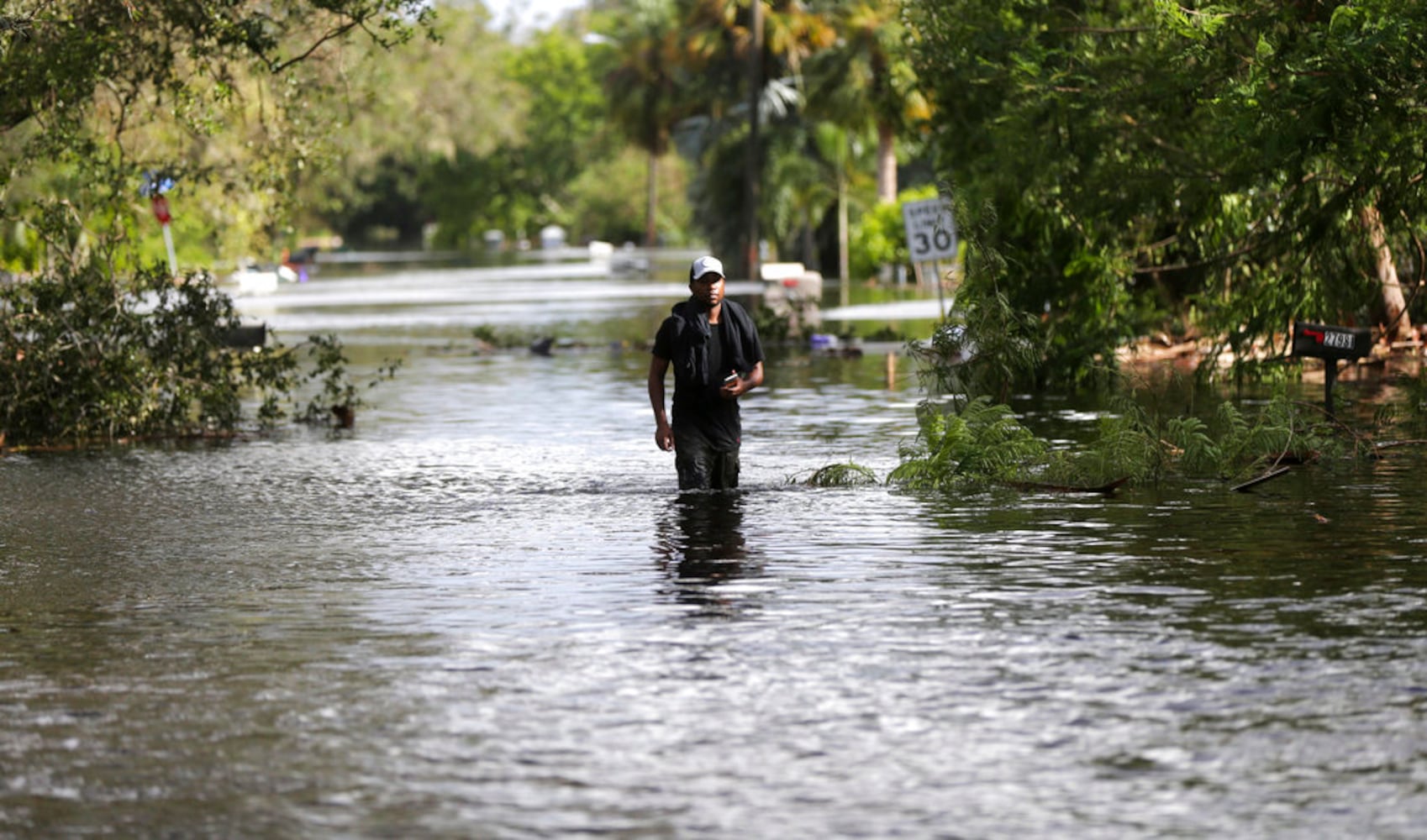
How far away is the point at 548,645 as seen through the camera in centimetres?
930

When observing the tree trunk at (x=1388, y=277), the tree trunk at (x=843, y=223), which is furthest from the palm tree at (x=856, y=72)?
the tree trunk at (x=1388, y=277)

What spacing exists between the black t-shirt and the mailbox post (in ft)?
16.1

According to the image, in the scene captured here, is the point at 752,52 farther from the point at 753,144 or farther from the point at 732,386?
the point at 732,386

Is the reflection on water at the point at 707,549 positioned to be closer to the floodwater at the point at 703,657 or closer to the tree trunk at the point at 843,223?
the floodwater at the point at 703,657

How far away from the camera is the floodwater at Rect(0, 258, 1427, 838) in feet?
22.0

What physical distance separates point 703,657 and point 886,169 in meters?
55.4

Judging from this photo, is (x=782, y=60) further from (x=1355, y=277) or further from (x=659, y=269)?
(x=1355, y=277)

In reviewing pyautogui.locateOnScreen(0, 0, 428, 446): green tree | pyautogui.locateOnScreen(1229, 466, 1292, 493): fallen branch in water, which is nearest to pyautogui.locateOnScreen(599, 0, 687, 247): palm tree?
pyautogui.locateOnScreen(0, 0, 428, 446): green tree

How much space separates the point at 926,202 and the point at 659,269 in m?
52.0

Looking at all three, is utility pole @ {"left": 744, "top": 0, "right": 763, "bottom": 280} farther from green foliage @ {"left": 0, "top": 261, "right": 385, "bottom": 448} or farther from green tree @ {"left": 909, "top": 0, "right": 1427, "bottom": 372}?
green foliage @ {"left": 0, "top": 261, "right": 385, "bottom": 448}

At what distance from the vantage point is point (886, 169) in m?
63.5

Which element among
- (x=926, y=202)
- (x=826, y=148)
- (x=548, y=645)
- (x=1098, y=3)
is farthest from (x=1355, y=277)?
(x=826, y=148)

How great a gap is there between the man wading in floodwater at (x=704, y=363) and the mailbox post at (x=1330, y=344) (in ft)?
16.2

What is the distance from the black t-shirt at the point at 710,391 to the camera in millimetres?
13742
